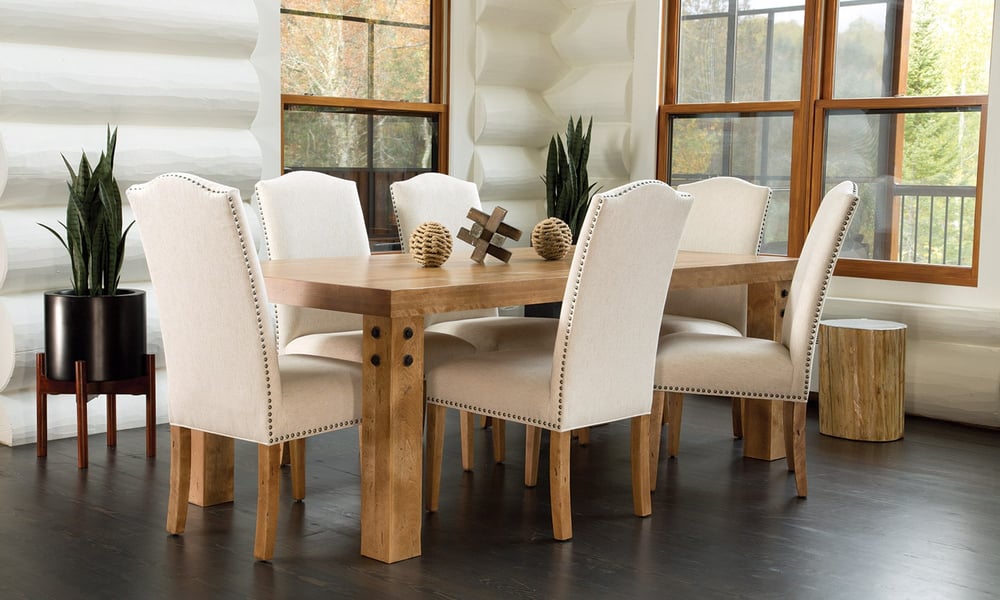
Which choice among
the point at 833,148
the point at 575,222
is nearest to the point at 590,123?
the point at 575,222

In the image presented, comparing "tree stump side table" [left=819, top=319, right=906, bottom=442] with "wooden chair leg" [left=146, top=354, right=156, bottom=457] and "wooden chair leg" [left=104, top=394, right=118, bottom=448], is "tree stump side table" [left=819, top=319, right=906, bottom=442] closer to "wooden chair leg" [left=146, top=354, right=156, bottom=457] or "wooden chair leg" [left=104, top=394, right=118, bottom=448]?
"wooden chair leg" [left=146, top=354, right=156, bottom=457]

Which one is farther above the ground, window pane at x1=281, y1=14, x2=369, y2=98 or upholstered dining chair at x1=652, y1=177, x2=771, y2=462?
window pane at x1=281, y1=14, x2=369, y2=98

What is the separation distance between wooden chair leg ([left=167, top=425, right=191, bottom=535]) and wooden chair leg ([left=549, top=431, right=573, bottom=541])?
1.01m

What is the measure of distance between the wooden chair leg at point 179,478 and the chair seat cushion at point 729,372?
1471 mm

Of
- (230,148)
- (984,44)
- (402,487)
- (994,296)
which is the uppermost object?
(984,44)

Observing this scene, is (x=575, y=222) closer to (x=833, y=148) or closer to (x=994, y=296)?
(x=833, y=148)

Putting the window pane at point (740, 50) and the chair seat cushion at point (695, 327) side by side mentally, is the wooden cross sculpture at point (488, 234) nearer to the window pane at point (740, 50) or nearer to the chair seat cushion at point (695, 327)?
the chair seat cushion at point (695, 327)

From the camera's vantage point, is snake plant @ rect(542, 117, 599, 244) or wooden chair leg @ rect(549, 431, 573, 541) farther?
snake plant @ rect(542, 117, 599, 244)

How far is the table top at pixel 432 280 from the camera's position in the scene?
2879 millimetres

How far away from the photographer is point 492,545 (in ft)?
10.1

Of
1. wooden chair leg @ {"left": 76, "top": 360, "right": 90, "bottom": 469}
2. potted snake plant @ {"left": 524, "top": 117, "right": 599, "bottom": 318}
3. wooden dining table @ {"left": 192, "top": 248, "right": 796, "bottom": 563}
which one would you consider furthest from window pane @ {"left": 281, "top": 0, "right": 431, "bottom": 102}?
wooden dining table @ {"left": 192, "top": 248, "right": 796, "bottom": 563}

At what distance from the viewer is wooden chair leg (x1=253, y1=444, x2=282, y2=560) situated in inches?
113

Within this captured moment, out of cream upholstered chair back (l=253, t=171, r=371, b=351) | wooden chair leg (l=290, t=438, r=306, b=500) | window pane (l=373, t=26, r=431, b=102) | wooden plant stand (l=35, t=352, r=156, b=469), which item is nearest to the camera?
wooden chair leg (l=290, t=438, r=306, b=500)

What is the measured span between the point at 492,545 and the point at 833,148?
3.13 m
